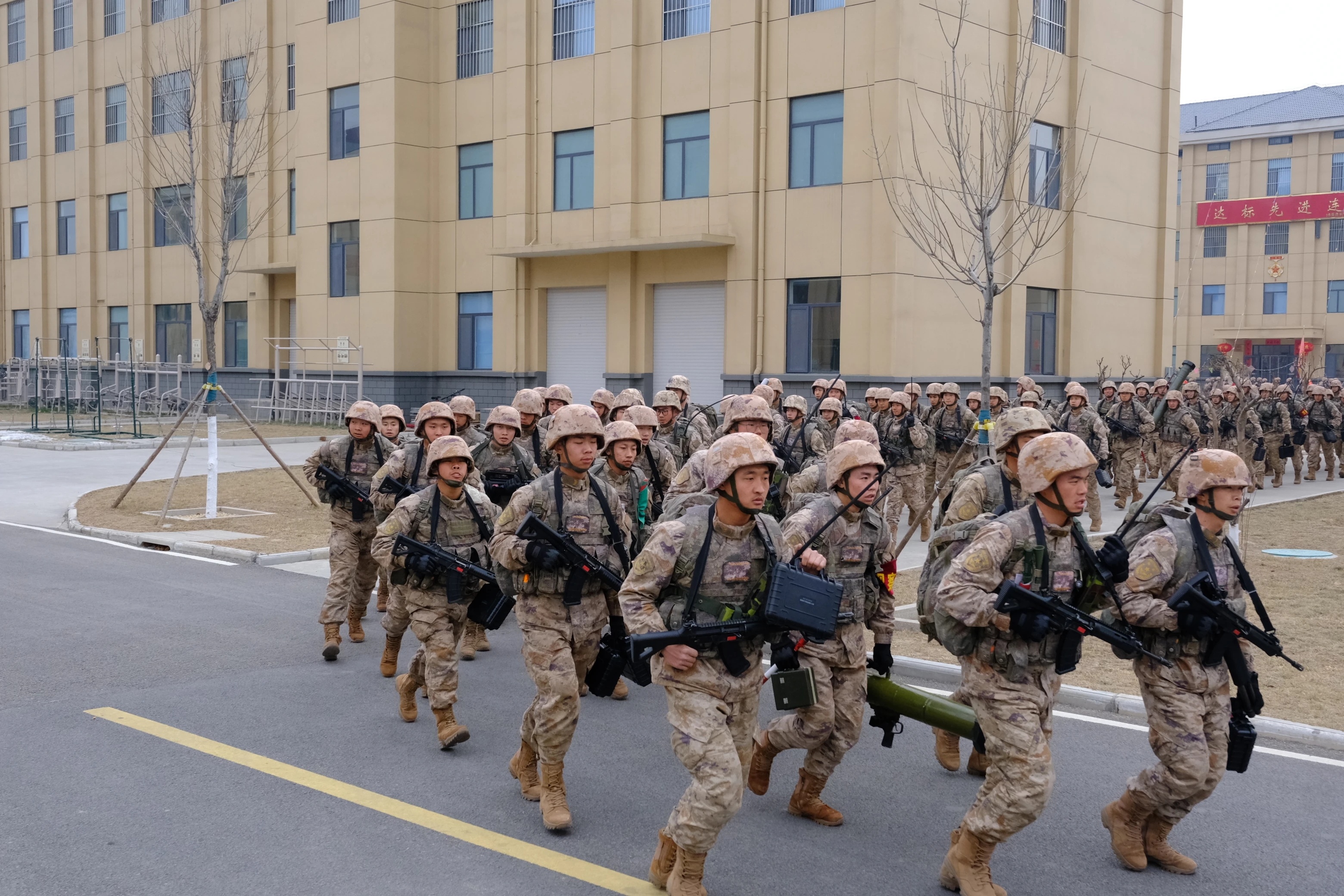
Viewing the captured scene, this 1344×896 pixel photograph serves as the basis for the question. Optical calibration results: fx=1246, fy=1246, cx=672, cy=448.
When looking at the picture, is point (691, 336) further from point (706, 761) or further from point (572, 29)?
point (706, 761)

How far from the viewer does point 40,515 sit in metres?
18.0

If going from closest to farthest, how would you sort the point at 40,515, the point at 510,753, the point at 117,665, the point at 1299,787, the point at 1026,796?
1. the point at 1026,796
2. the point at 1299,787
3. the point at 510,753
4. the point at 117,665
5. the point at 40,515

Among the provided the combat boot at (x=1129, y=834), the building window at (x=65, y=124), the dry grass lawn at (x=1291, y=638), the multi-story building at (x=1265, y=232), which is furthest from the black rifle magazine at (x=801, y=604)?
the multi-story building at (x=1265, y=232)

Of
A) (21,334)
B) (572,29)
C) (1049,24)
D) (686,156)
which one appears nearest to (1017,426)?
(686,156)

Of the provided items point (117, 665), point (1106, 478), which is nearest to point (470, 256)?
point (1106, 478)

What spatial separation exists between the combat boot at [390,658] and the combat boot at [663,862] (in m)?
3.77

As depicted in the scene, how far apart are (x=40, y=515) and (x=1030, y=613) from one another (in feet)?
54.7

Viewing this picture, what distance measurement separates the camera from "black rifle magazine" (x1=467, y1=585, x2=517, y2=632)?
290 inches

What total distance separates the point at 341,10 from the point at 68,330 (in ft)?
62.2

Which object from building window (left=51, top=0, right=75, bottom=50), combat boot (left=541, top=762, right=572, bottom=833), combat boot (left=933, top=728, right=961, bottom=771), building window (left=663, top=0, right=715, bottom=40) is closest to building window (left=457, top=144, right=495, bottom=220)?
building window (left=663, top=0, right=715, bottom=40)

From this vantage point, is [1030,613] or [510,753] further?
[510,753]

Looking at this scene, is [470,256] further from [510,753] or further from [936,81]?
[510,753]

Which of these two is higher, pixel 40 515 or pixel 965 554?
pixel 965 554

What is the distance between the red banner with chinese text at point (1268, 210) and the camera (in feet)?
208
